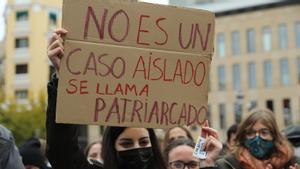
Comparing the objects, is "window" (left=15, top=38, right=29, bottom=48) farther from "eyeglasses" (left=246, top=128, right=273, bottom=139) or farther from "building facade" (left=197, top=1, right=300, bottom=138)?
"eyeglasses" (left=246, top=128, right=273, bottom=139)

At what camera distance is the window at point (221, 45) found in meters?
49.8

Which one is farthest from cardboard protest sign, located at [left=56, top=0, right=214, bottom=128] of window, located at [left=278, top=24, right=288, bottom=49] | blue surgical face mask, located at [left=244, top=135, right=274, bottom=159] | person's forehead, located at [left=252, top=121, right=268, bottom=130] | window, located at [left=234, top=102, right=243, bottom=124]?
window, located at [left=278, top=24, right=288, bottom=49]

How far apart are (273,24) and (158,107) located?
151 feet

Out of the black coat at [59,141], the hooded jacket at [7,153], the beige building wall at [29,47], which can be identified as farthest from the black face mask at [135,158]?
the beige building wall at [29,47]

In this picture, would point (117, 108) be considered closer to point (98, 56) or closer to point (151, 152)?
point (98, 56)

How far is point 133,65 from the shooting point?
331 centimetres

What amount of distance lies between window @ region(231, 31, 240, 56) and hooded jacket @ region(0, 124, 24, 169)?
4671 centimetres

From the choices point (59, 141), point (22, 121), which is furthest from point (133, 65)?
Answer: point (22, 121)

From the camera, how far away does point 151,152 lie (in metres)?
3.75

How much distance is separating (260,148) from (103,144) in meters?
1.21

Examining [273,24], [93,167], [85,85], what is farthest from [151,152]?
[273,24]

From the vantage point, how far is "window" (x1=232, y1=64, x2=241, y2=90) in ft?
160

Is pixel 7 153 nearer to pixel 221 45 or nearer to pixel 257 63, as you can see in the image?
pixel 257 63

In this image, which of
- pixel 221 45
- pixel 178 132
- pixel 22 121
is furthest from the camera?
pixel 221 45
